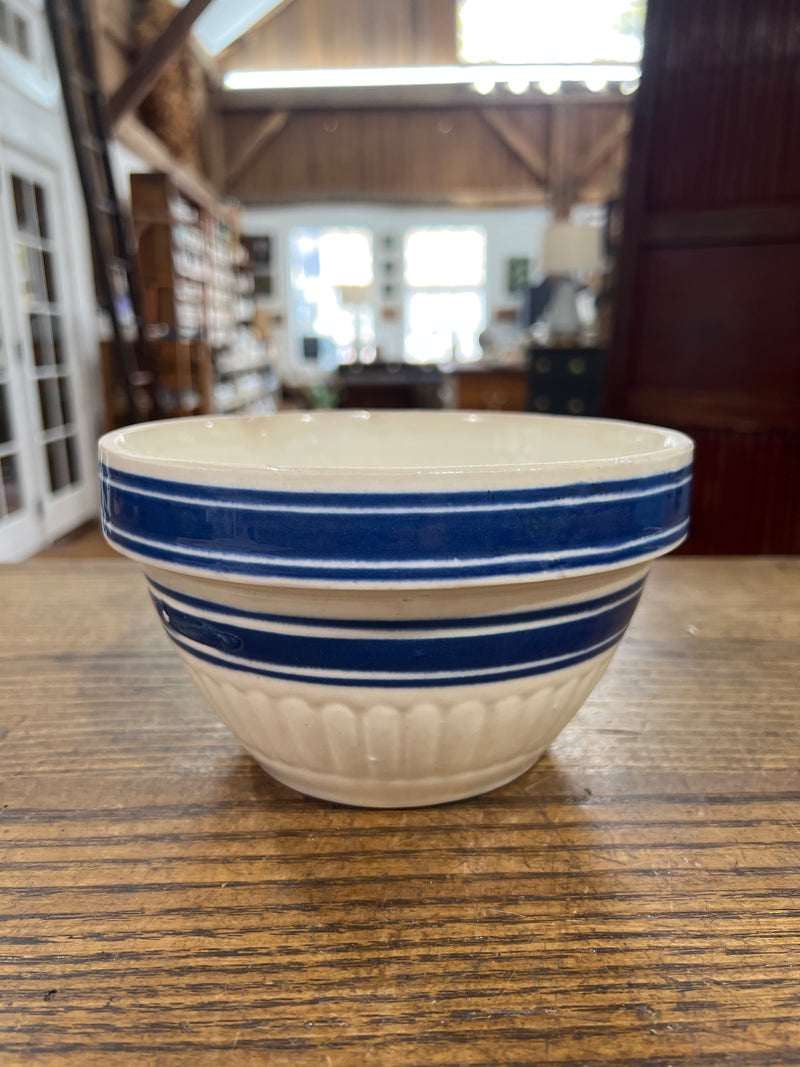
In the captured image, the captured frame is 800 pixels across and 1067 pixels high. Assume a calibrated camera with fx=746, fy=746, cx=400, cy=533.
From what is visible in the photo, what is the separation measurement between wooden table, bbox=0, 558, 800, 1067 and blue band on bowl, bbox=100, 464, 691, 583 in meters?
0.12

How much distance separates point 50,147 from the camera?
3.21m

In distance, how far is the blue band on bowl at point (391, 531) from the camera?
22 centimetres

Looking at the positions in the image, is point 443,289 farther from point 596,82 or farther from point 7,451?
point 7,451

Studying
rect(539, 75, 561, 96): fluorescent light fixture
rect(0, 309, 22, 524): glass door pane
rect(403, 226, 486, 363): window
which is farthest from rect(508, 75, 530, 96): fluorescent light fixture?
rect(0, 309, 22, 524): glass door pane

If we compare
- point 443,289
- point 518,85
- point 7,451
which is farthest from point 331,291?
point 7,451

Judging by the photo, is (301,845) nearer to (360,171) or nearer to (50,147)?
(50,147)

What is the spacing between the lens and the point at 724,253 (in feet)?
6.33

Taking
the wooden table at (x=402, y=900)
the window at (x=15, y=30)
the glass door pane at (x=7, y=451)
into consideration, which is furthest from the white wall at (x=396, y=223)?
the wooden table at (x=402, y=900)

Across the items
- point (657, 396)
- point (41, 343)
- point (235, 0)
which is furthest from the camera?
point (235, 0)

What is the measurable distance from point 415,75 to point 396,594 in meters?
7.96

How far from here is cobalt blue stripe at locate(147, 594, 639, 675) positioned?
0.82 feet

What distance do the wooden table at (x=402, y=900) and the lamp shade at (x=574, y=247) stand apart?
10.7 ft

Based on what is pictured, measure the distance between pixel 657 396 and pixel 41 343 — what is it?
2474mm

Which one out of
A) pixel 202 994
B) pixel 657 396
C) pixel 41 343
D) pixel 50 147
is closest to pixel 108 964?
pixel 202 994
